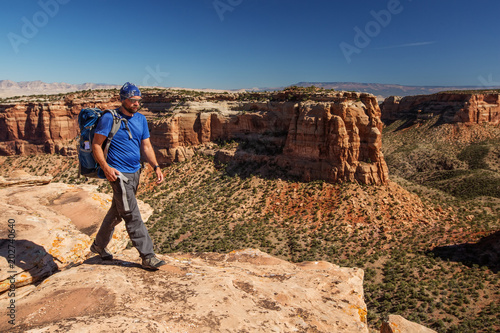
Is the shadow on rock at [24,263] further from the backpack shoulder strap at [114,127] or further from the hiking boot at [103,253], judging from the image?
the backpack shoulder strap at [114,127]

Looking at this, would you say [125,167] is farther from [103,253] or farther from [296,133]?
[296,133]

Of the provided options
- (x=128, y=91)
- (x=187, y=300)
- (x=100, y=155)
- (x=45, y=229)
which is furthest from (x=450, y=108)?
(x=45, y=229)

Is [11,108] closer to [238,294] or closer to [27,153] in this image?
[27,153]

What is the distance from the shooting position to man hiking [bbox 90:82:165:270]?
555cm

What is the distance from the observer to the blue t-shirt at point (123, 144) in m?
5.57

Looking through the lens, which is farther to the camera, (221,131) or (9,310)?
(221,131)

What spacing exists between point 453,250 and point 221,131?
88.3ft

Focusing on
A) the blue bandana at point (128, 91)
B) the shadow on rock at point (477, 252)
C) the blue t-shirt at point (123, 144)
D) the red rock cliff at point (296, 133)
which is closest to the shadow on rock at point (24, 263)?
the blue t-shirt at point (123, 144)

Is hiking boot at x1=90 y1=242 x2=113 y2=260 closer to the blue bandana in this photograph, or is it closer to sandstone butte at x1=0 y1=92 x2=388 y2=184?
the blue bandana

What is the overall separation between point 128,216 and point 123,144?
1493 millimetres

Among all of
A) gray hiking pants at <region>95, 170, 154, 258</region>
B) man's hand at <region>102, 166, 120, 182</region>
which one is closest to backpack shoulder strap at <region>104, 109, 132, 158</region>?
man's hand at <region>102, 166, 120, 182</region>

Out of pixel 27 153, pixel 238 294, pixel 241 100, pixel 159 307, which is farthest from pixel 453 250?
pixel 27 153

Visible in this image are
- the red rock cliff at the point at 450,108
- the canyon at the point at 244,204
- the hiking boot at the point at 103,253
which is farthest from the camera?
the red rock cliff at the point at 450,108

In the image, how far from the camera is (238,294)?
17.3 feet
